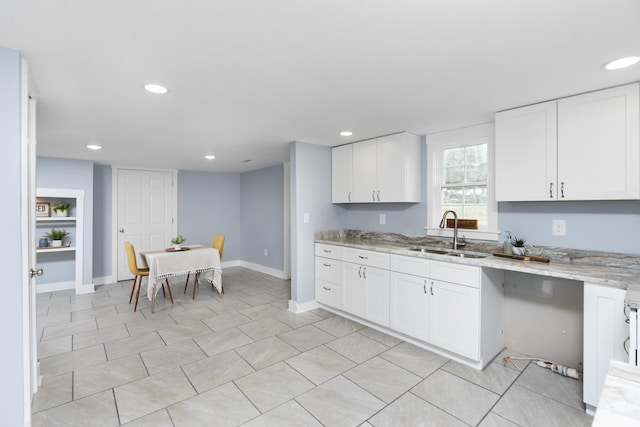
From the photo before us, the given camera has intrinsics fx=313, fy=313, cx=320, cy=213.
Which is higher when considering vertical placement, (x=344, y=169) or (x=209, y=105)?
(x=209, y=105)

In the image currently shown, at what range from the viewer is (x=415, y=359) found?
283cm

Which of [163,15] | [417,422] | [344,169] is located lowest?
[417,422]

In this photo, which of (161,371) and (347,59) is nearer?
(347,59)

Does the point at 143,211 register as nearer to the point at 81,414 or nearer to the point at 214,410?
the point at 81,414

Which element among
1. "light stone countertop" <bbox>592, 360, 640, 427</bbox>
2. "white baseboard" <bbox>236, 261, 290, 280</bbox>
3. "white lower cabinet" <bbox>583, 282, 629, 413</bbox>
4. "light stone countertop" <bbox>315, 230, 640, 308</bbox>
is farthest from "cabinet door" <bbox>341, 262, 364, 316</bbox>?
"light stone countertop" <bbox>592, 360, 640, 427</bbox>

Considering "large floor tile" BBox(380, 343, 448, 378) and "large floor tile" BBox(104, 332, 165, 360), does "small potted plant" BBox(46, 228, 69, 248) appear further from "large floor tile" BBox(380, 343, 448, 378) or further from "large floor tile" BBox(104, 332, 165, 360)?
"large floor tile" BBox(380, 343, 448, 378)

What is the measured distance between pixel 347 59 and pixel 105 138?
3258 mm

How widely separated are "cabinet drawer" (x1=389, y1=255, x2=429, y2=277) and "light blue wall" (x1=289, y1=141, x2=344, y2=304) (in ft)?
4.10

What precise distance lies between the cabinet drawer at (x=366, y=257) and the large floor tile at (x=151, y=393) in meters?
2.04

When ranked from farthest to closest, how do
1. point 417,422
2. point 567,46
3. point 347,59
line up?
point 417,422 → point 347,59 → point 567,46

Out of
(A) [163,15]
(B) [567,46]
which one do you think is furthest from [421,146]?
(A) [163,15]

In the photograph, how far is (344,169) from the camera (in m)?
4.20

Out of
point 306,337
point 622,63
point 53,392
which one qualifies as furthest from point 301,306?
point 622,63

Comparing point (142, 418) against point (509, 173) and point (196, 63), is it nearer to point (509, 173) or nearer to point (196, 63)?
point (196, 63)
